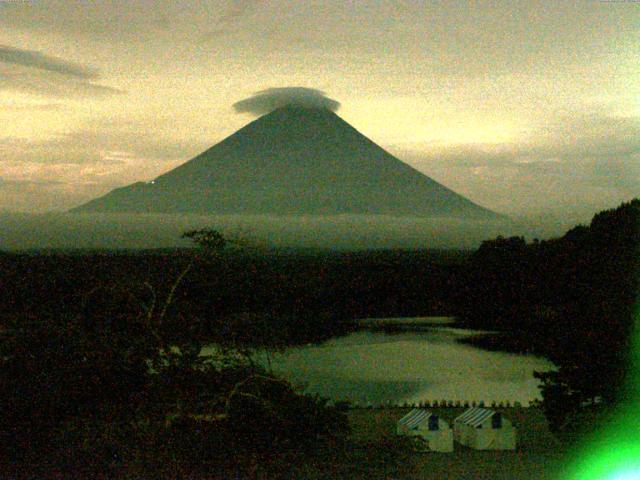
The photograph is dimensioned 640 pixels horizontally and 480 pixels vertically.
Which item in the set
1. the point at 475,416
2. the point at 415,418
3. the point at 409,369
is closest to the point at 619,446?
the point at 415,418

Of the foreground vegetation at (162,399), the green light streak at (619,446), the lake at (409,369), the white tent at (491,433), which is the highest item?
the foreground vegetation at (162,399)

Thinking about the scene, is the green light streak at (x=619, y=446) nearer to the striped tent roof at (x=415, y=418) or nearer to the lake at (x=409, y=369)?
the striped tent roof at (x=415, y=418)

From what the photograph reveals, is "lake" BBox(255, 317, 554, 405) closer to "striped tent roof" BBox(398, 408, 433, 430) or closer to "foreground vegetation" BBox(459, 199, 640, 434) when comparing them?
"foreground vegetation" BBox(459, 199, 640, 434)

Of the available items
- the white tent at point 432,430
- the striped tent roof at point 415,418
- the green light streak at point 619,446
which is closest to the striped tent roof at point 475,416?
the white tent at point 432,430

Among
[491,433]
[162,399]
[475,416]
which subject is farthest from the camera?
[475,416]

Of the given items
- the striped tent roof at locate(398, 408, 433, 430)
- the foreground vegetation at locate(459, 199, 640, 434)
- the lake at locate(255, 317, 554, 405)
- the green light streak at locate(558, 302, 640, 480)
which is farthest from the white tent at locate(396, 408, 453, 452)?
the lake at locate(255, 317, 554, 405)

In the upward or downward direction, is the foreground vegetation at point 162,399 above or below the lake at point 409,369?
above

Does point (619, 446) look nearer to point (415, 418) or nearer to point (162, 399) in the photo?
point (162, 399)

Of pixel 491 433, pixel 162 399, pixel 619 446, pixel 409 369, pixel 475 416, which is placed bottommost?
pixel 409 369
